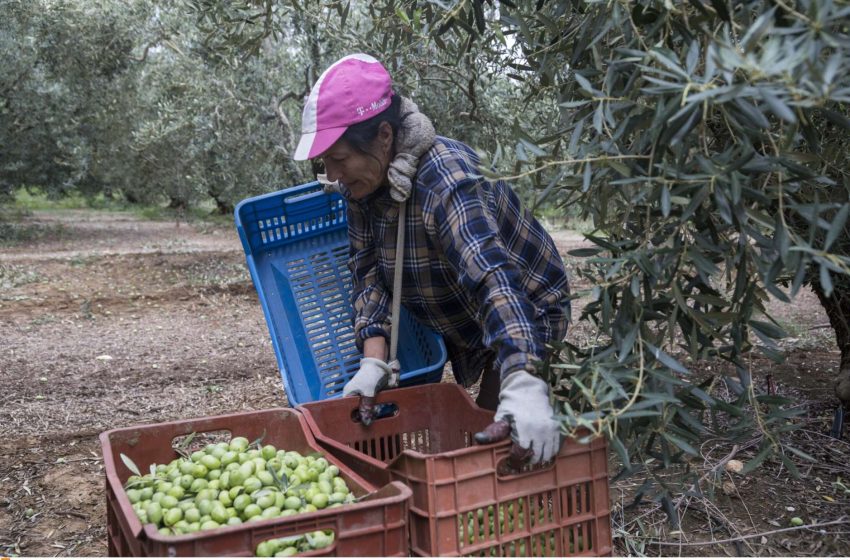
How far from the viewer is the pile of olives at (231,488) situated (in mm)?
1960

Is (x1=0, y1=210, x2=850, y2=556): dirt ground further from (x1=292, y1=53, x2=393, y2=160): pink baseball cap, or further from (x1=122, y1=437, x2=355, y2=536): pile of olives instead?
(x1=292, y1=53, x2=393, y2=160): pink baseball cap

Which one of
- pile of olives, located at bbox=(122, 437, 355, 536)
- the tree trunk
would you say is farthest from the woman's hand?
the tree trunk

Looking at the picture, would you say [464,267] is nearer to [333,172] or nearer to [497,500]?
[333,172]

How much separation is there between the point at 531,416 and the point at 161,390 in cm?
431

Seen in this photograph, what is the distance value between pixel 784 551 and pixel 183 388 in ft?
13.7

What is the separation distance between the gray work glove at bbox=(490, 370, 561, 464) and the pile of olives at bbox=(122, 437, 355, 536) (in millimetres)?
457

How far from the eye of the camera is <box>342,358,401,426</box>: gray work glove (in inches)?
107

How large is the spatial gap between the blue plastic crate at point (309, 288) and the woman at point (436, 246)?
17.1 inches

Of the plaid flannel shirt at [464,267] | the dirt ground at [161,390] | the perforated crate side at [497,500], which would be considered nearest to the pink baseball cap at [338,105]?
the plaid flannel shirt at [464,267]

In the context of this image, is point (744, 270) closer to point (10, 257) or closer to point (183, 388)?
point (183, 388)

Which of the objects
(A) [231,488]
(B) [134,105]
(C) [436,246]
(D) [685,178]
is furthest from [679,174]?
(B) [134,105]

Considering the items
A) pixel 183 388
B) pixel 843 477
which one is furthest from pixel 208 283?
pixel 843 477

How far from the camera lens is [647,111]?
76.6 inches

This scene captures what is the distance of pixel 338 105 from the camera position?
2.50 m
